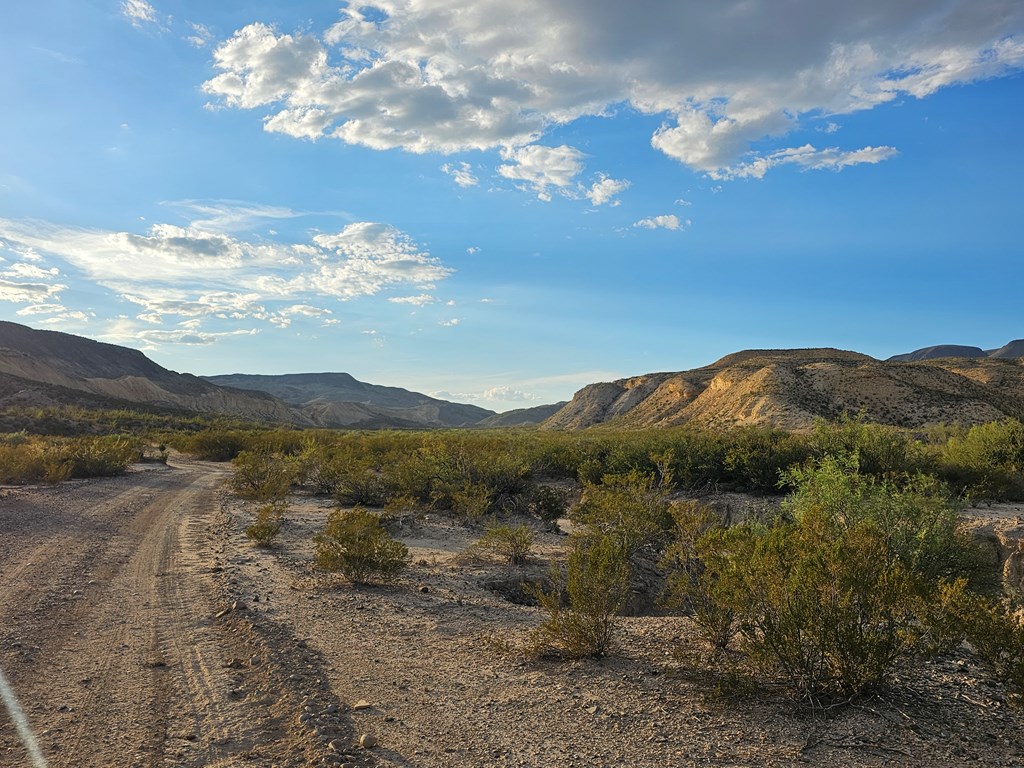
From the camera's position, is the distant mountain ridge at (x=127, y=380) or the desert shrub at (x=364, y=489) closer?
the desert shrub at (x=364, y=489)

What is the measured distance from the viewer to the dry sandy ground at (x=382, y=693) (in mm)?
4262

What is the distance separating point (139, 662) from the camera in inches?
235

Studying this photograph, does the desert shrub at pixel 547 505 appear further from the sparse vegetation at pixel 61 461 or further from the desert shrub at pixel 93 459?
the desert shrub at pixel 93 459

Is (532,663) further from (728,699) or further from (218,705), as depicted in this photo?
(218,705)

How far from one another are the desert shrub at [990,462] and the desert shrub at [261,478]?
1783 cm

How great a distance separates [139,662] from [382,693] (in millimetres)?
2515

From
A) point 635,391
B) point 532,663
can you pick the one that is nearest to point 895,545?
point 532,663

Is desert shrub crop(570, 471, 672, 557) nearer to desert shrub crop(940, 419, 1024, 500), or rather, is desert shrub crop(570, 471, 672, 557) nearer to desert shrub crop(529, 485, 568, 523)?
desert shrub crop(529, 485, 568, 523)

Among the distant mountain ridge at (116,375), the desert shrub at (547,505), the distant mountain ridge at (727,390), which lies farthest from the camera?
the distant mountain ridge at (116,375)

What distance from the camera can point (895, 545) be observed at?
26.1ft

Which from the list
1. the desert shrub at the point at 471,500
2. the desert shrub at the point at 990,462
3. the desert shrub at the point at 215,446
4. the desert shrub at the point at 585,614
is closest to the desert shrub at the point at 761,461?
the desert shrub at the point at 990,462

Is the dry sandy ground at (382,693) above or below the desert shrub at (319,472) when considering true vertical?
below

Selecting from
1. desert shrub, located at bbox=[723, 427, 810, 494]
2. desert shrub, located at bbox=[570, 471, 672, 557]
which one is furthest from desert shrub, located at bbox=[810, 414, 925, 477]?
desert shrub, located at bbox=[570, 471, 672, 557]

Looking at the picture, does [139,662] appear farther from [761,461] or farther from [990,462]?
[990,462]
